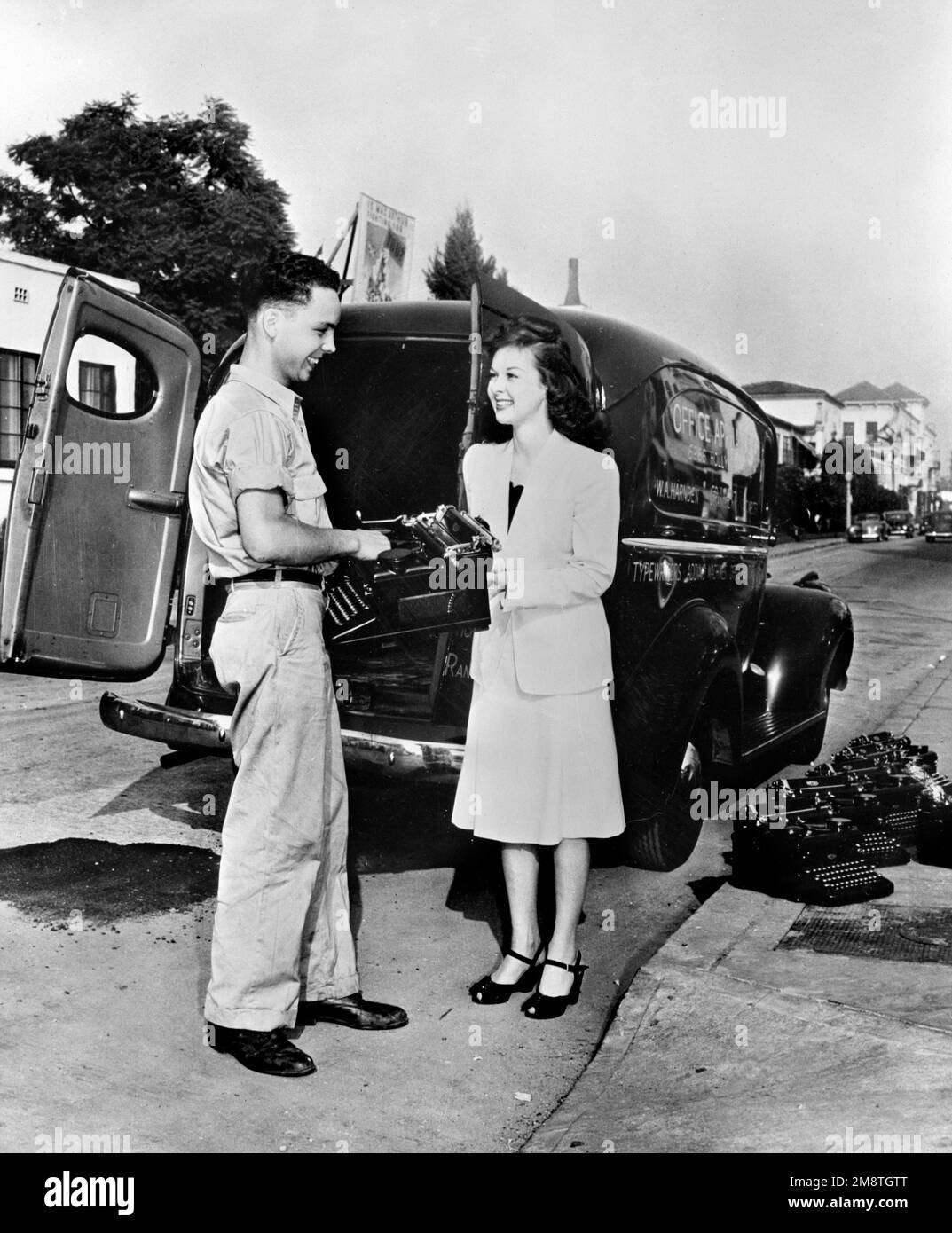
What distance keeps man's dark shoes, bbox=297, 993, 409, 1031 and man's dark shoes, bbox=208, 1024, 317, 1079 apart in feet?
0.81

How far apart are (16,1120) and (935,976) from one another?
2.51 meters

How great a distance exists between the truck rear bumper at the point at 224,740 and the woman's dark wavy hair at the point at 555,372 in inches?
53.9

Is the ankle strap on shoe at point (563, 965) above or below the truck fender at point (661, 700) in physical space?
below

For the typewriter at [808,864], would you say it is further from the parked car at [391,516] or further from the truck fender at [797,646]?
the truck fender at [797,646]

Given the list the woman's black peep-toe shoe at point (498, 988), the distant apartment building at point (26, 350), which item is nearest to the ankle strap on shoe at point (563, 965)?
the woman's black peep-toe shoe at point (498, 988)

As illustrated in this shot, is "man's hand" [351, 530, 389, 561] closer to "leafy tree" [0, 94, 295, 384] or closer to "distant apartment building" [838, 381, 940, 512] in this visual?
"leafy tree" [0, 94, 295, 384]

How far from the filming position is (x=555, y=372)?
A: 3.57m

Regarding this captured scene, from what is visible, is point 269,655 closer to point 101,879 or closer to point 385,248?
point 101,879

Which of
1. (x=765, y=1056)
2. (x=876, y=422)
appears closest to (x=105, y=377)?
(x=765, y=1056)

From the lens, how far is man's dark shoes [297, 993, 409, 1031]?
3.46 meters

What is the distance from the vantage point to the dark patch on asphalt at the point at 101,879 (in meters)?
4.48

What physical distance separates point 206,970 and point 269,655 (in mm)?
1320

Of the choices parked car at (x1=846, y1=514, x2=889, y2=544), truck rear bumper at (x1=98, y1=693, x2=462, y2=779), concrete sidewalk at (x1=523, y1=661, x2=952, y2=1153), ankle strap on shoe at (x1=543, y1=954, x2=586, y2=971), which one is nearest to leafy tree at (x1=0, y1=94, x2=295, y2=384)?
truck rear bumper at (x1=98, y1=693, x2=462, y2=779)
